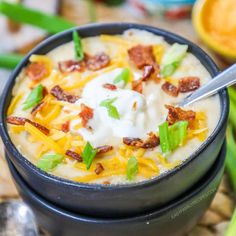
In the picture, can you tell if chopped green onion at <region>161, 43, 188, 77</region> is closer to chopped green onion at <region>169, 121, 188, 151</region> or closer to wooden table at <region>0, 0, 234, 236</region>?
chopped green onion at <region>169, 121, 188, 151</region>

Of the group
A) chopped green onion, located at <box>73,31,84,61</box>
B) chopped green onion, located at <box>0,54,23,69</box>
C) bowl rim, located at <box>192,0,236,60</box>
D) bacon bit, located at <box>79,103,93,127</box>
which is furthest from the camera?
bowl rim, located at <box>192,0,236,60</box>

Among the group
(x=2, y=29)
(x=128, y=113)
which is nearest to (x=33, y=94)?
(x=128, y=113)

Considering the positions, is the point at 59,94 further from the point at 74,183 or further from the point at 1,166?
the point at 1,166

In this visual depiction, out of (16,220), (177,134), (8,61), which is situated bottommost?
(16,220)

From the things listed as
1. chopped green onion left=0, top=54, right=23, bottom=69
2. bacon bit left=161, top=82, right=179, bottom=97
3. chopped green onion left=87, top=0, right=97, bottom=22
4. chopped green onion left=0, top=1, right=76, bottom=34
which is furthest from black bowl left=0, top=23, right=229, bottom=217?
chopped green onion left=87, top=0, right=97, bottom=22

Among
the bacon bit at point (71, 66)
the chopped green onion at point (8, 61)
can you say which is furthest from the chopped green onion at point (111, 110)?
the chopped green onion at point (8, 61)

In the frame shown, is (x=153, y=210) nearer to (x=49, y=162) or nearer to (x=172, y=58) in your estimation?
(x=49, y=162)

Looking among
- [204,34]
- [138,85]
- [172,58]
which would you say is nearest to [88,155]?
[138,85]
